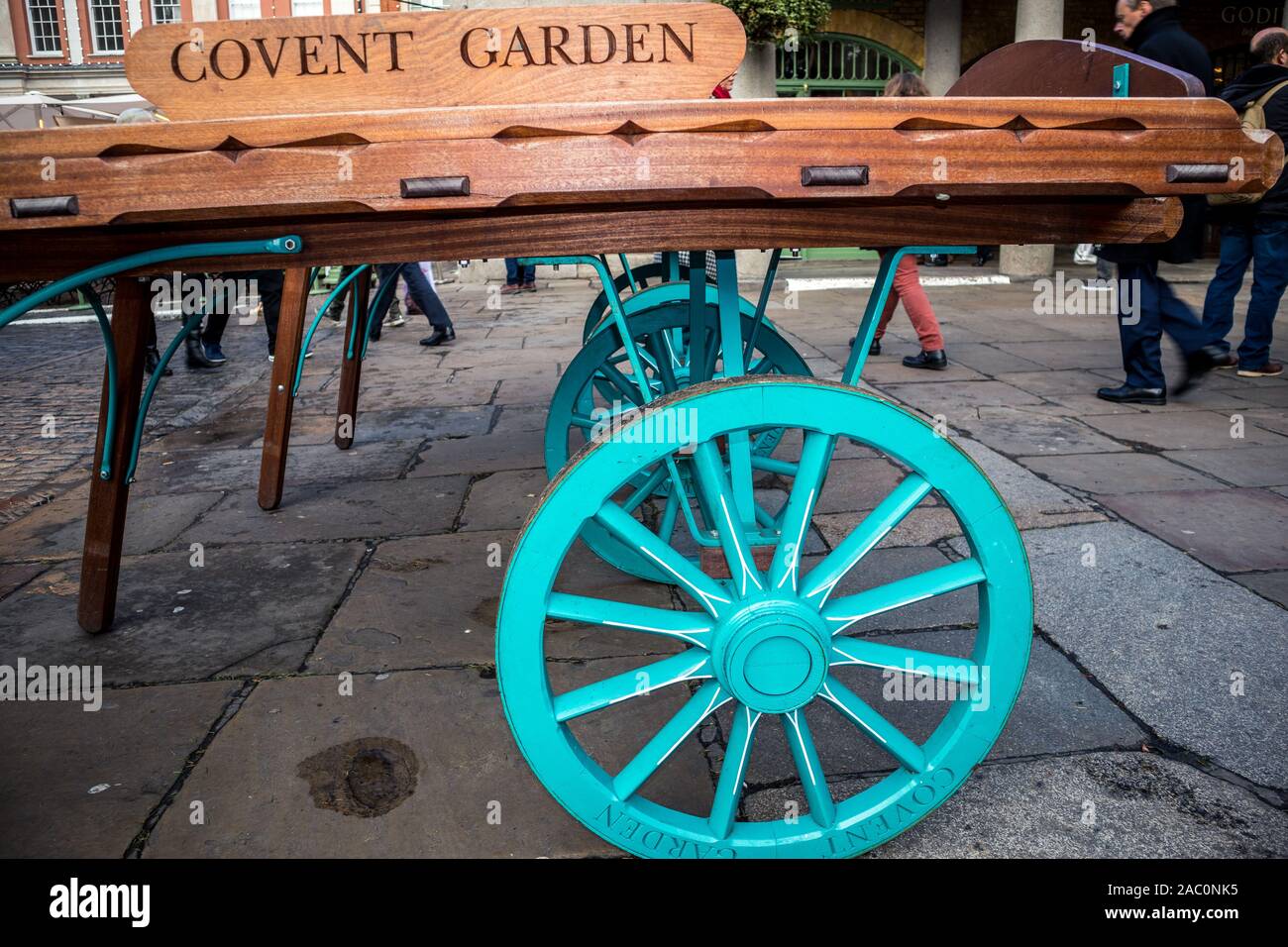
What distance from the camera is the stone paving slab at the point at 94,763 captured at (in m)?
1.68

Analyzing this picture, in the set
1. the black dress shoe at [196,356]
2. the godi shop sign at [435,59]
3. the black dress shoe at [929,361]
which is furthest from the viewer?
the black dress shoe at [196,356]

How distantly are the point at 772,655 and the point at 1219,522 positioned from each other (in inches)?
95.2

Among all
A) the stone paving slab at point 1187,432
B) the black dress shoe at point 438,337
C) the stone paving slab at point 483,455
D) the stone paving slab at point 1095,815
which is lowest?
the black dress shoe at point 438,337

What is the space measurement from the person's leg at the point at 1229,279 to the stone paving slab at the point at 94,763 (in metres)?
5.35

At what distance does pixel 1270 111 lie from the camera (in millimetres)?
4930

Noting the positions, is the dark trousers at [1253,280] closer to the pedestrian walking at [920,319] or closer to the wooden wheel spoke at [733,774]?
the pedestrian walking at [920,319]

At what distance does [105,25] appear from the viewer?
Result: 21.0 metres

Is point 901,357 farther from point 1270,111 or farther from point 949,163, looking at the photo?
point 949,163

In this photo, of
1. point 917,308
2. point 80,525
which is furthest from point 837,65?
point 80,525

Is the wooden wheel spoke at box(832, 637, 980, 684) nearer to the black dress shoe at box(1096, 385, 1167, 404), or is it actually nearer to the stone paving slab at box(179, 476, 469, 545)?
the stone paving slab at box(179, 476, 469, 545)

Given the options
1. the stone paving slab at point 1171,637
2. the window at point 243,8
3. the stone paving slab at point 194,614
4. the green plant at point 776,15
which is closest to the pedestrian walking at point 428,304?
the stone paving slab at point 194,614

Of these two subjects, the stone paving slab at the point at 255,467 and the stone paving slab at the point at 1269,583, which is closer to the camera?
the stone paving slab at the point at 1269,583

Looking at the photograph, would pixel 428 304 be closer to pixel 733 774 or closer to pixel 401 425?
pixel 401 425
